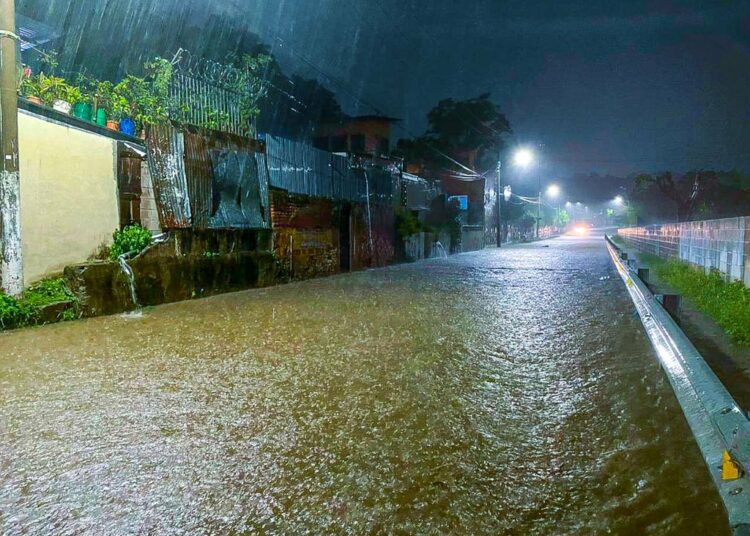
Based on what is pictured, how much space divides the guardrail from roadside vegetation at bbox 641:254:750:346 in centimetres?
307

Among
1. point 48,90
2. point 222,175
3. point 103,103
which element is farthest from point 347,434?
point 222,175

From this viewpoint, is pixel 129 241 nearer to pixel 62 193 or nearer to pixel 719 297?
pixel 62 193

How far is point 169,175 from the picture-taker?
12250 millimetres

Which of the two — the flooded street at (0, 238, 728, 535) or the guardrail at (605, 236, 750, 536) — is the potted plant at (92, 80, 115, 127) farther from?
Answer: the guardrail at (605, 236, 750, 536)

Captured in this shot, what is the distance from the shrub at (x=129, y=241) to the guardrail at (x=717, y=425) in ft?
31.2

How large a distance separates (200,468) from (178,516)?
547mm

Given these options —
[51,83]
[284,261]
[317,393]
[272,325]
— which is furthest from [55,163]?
[317,393]

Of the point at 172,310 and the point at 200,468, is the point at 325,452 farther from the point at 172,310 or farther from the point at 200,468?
the point at 172,310

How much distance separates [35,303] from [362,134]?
106ft

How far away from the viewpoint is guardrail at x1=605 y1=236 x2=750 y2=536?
2.17m

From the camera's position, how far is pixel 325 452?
3484mm

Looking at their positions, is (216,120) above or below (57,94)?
above

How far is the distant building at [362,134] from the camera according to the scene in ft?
127

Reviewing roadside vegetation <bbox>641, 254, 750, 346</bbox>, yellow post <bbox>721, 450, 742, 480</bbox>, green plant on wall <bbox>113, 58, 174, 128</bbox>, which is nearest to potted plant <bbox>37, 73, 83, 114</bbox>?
green plant on wall <bbox>113, 58, 174, 128</bbox>
